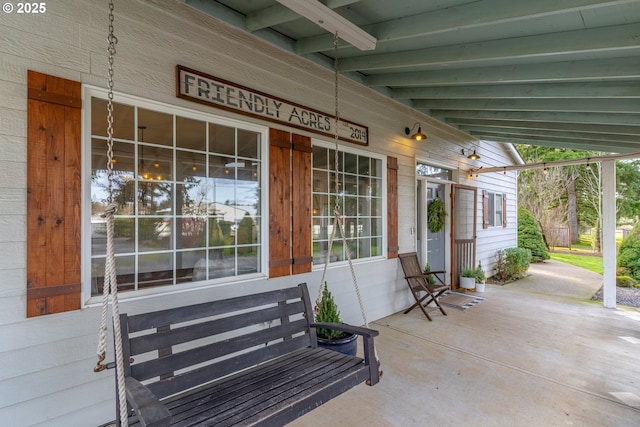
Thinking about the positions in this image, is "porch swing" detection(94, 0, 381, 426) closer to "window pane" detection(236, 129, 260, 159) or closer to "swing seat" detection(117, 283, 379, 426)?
"swing seat" detection(117, 283, 379, 426)

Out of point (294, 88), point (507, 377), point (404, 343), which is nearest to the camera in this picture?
point (507, 377)

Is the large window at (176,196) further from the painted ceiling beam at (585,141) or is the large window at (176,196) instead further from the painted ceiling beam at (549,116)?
the painted ceiling beam at (585,141)

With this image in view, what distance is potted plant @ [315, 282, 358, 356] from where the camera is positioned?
2619 mm

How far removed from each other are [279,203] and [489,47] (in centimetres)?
237

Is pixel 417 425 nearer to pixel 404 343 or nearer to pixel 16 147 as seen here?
pixel 404 343

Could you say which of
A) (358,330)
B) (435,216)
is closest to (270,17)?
(358,330)

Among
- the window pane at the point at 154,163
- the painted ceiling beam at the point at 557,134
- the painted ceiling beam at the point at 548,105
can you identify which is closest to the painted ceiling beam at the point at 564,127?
the painted ceiling beam at the point at 557,134

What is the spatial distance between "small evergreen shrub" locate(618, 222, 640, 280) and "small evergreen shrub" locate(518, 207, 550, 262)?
2.66 m

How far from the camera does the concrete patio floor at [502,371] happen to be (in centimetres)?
227

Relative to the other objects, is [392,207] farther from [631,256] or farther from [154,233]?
[631,256]

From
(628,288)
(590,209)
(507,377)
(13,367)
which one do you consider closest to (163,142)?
(13,367)

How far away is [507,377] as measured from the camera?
2807mm

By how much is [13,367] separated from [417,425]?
2.52m

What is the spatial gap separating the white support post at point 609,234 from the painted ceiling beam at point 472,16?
4145mm
